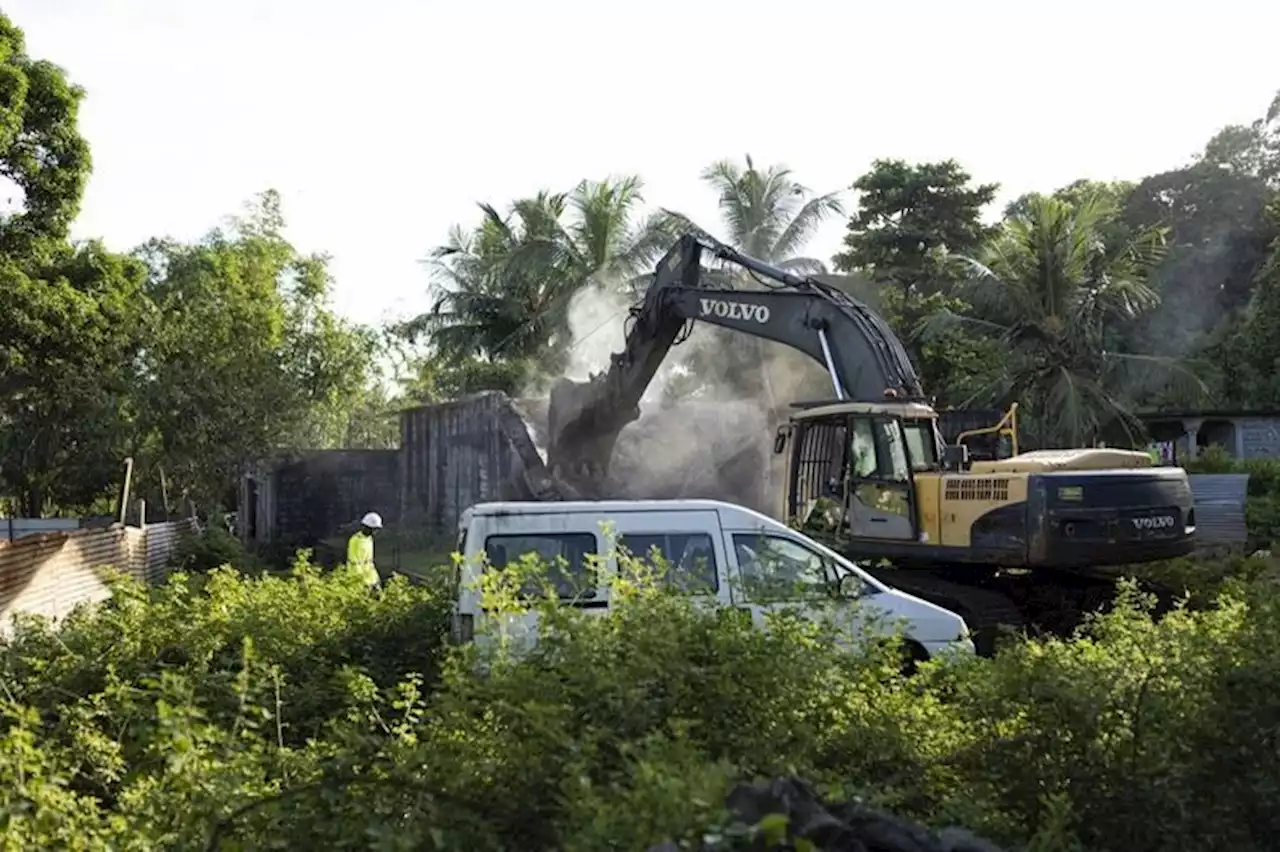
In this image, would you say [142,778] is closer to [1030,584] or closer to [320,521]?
[1030,584]

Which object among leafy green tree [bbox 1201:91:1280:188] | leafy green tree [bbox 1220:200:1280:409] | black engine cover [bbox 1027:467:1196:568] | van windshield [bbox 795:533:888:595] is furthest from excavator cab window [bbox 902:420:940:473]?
leafy green tree [bbox 1201:91:1280:188]

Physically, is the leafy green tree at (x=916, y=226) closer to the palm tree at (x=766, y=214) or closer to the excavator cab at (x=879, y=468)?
the palm tree at (x=766, y=214)

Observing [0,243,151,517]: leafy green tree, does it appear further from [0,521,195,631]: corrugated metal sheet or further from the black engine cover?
the black engine cover

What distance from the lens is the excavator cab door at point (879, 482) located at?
12109 mm

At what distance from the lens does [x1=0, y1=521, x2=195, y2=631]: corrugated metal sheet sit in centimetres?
1156

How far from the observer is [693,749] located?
4.17m

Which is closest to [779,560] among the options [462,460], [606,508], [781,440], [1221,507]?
[606,508]

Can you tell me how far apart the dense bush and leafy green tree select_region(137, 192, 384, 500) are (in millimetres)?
22446

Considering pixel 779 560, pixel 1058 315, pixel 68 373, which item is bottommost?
pixel 779 560

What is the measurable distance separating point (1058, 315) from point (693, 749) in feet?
81.4

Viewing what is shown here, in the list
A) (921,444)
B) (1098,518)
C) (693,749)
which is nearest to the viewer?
(693,749)

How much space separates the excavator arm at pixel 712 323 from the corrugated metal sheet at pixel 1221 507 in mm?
8627

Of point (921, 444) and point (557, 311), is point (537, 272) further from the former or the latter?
Result: point (921, 444)

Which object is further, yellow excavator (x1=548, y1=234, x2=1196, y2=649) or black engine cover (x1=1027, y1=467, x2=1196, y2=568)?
yellow excavator (x1=548, y1=234, x2=1196, y2=649)
